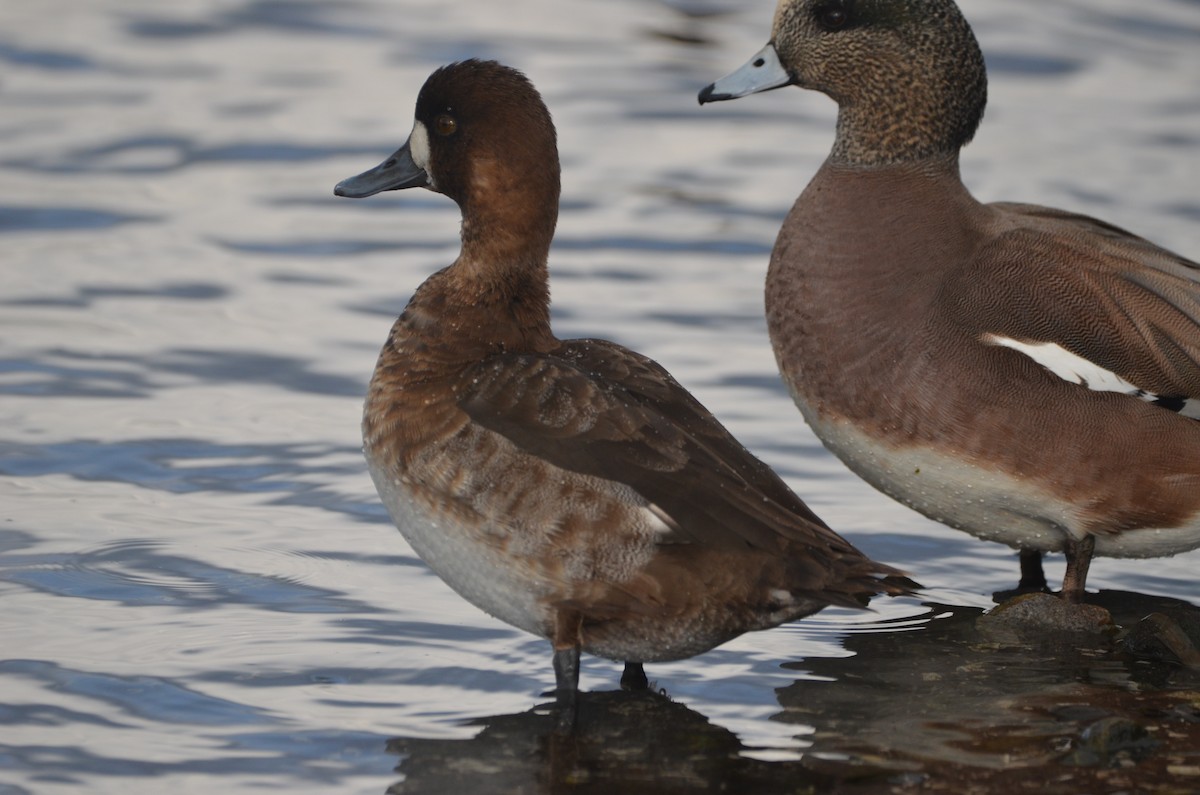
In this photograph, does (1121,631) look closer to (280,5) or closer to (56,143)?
(56,143)

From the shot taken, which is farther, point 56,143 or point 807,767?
point 56,143

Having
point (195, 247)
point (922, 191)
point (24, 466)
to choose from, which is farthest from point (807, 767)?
point (195, 247)

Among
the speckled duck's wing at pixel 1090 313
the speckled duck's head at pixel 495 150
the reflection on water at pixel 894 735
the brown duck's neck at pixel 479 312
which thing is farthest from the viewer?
the speckled duck's wing at pixel 1090 313

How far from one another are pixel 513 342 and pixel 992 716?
5.09ft

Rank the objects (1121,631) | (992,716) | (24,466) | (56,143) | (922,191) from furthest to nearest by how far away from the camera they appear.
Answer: (56,143), (24,466), (922,191), (1121,631), (992,716)

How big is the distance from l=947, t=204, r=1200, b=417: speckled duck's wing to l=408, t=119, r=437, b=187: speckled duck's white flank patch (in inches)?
61.1

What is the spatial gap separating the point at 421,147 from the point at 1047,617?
7.20 feet

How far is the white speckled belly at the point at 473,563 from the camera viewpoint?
4738mm

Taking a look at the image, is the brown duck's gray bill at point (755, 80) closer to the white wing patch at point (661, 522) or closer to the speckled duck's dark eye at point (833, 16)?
the speckled duck's dark eye at point (833, 16)

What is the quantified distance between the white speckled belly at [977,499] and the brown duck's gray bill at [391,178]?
134cm

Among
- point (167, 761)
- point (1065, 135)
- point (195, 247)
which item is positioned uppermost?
point (1065, 135)

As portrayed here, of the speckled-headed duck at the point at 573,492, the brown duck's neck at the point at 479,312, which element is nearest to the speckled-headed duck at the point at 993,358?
the speckled-headed duck at the point at 573,492

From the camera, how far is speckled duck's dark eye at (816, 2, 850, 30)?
245 inches

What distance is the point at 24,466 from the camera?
652cm
